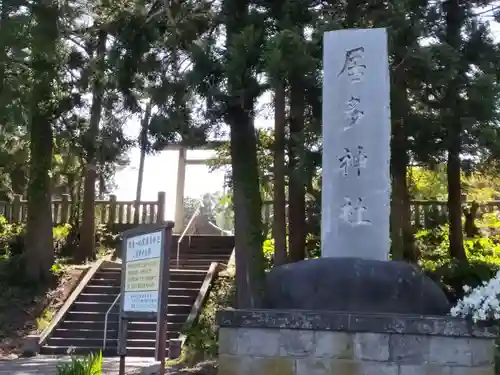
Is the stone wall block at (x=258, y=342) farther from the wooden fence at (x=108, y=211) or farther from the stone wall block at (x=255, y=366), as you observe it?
the wooden fence at (x=108, y=211)

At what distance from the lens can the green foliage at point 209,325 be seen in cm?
951

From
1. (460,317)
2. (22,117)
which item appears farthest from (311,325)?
(22,117)

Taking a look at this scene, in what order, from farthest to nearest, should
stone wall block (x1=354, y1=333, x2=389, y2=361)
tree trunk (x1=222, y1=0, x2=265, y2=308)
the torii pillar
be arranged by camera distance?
the torii pillar < tree trunk (x1=222, y1=0, x2=265, y2=308) < stone wall block (x1=354, y1=333, x2=389, y2=361)

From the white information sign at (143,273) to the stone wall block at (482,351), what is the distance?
2.47 metres

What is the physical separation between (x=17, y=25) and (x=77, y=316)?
542 centimetres

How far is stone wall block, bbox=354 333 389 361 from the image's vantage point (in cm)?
479

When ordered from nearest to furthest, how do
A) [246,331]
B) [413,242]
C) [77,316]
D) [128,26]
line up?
[246,331] → [128,26] → [77,316] → [413,242]

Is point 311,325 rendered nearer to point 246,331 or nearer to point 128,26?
point 246,331

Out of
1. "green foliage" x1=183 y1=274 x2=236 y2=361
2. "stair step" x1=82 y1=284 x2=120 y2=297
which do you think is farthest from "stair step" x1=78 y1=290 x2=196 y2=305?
"green foliage" x1=183 y1=274 x2=236 y2=361

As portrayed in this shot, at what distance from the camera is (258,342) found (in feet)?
16.7

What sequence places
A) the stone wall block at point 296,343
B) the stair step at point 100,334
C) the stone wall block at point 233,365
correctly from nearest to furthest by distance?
the stone wall block at point 296,343 < the stone wall block at point 233,365 < the stair step at point 100,334

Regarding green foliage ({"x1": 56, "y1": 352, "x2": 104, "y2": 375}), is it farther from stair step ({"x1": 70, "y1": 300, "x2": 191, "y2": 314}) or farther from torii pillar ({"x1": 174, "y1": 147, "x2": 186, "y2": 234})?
torii pillar ({"x1": 174, "y1": 147, "x2": 186, "y2": 234})

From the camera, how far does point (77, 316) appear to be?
12.8m

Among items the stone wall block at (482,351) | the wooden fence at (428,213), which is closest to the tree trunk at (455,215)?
the wooden fence at (428,213)
